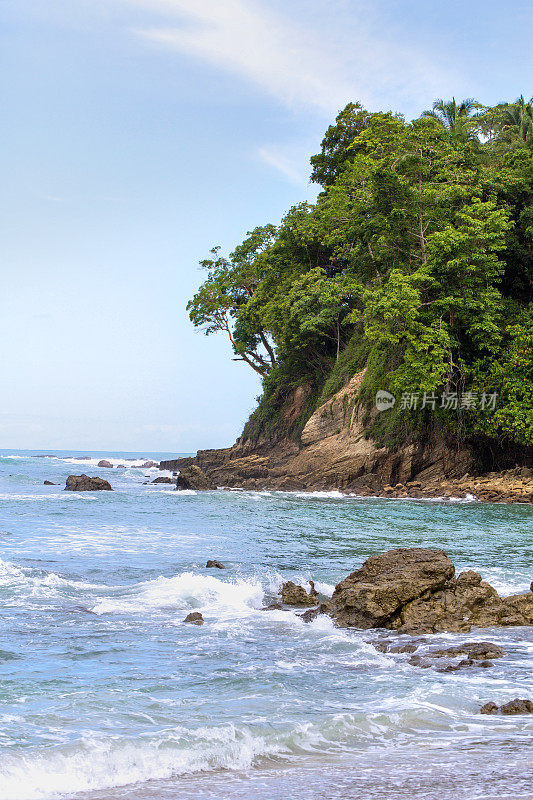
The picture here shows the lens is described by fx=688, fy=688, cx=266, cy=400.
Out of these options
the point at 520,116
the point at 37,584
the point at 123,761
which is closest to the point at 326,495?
the point at 37,584

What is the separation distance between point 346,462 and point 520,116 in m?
26.5

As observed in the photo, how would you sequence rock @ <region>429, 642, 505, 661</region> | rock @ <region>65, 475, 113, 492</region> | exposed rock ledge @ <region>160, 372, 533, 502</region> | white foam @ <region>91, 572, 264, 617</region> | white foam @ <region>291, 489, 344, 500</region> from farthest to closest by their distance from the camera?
rock @ <region>65, 475, 113, 492</region>, white foam @ <region>291, 489, 344, 500</region>, exposed rock ledge @ <region>160, 372, 533, 502</region>, white foam @ <region>91, 572, 264, 617</region>, rock @ <region>429, 642, 505, 661</region>

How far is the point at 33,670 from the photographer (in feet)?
20.1

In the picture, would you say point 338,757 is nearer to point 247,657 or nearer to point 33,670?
point 247,657

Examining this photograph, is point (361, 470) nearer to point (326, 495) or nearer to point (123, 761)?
point (326, 495)

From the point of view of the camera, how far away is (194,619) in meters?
8.26

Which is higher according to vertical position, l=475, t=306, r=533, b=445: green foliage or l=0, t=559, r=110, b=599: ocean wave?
l=475, t=306, r=533, b=445: green foliage

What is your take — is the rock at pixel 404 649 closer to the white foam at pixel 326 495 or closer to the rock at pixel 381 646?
the rock at pixel 381 646

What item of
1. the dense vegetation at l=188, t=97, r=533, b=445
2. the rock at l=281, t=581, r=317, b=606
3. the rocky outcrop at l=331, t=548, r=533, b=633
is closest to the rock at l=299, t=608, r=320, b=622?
the rocky outcrop at l=331, t=548, r=533, b=633

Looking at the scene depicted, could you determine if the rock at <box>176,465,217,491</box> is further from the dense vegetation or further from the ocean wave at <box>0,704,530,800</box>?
the ocean wave at <box>0,704,530,800</box>

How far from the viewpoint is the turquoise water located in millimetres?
4145

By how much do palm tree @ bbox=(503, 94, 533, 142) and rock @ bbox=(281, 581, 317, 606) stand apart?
3901 cm

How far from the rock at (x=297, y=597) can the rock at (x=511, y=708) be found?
410 centimetres

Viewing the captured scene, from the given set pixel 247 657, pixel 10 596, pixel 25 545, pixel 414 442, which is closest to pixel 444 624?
pixel 247 657
